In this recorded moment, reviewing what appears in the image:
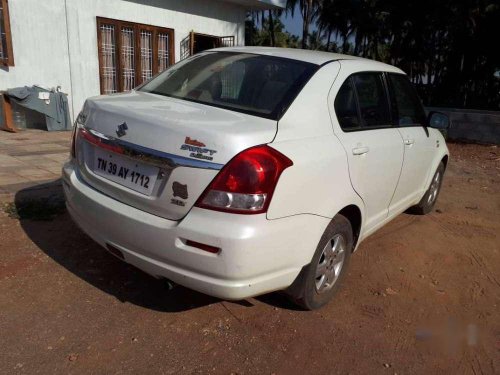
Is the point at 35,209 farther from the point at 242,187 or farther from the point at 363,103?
the point at 363,103

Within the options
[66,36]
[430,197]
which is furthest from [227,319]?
[66,36]

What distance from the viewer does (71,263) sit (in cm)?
344

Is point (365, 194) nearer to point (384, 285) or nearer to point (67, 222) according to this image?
point (384, 285)

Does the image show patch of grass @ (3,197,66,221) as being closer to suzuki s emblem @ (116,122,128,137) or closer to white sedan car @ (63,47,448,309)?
white sedan car @ (63,47,448,309)

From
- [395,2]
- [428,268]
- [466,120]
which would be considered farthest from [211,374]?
[395,2]

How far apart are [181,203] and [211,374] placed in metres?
0.91

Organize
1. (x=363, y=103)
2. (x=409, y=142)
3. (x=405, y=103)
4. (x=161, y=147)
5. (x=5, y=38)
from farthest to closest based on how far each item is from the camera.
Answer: (x=5, y=38) < (x=405, y=103) < (x=409, y=142) < (x=363, y=103) < (x=161, y=147)

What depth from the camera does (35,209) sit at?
4348mm

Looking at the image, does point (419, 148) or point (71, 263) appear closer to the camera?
point (71, 263)

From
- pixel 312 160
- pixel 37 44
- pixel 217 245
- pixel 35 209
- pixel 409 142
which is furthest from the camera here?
pixel 37 44

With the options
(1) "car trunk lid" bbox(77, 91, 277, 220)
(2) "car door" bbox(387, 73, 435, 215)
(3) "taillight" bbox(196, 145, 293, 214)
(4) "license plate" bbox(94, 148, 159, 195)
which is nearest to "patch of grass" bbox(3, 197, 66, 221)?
(1) "car trunk lid" bbox(77, 91, 277, 220)

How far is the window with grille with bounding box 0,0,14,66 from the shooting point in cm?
811

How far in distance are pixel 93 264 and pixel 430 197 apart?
373cm

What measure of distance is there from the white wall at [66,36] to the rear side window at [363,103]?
24.3 feet
